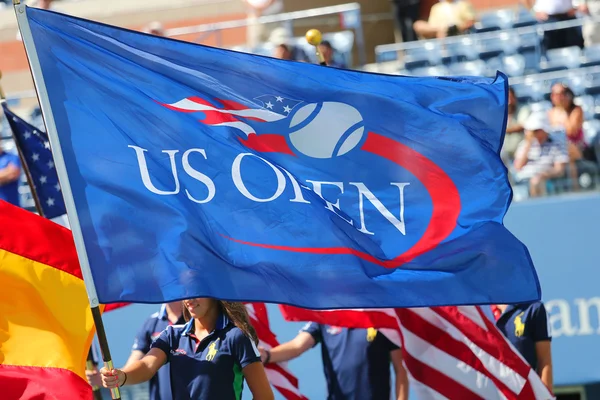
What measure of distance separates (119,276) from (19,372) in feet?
2.21

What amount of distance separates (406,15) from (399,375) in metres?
8.53

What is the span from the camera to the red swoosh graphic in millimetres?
5074

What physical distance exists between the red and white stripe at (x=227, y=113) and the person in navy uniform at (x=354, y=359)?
7.59ft

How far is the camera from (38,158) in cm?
755

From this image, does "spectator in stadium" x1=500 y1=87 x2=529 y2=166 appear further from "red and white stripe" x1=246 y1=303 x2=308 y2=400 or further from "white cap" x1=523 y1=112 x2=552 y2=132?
"red and white stripe" x1=246 y1=303 x2=308 y2=400

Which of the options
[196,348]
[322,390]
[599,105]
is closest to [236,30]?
[599,105]

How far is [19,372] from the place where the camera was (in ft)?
16.5

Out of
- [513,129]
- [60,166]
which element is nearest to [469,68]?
[513,129]

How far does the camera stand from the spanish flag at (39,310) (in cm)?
499

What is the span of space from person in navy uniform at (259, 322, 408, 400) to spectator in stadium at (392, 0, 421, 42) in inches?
316

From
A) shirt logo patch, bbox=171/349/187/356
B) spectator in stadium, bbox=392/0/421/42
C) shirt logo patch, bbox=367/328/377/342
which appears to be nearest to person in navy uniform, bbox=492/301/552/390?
shirt logo patch, bbox=367/328/377/342

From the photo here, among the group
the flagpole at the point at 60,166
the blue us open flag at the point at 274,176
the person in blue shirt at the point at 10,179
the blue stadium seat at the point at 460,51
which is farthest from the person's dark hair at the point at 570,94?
the flagpole at the point at 60,166

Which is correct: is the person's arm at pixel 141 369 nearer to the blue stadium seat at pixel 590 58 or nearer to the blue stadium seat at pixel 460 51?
the blue stadium seat at pixel 590 58

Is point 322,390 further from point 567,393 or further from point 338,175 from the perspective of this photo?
point 338,175
